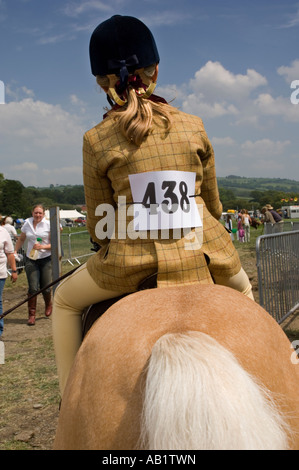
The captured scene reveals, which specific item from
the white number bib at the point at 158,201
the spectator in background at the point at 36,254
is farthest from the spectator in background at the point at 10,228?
the white number bib at the point at 158,201

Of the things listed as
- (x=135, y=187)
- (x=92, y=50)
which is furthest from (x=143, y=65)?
(x=135, y=187)

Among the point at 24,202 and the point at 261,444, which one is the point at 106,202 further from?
the point at 24,202

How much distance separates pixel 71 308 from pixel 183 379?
120cm

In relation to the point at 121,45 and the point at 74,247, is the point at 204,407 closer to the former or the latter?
the point at 121,45

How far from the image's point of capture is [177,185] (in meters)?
2.08

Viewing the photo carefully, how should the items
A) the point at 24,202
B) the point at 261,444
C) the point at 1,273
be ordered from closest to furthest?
the point at 261,444, the point at 1,273, the point at 24,202

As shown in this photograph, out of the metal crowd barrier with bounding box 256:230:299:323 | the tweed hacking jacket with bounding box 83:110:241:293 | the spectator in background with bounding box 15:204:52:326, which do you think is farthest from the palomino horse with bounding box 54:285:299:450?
the spectator in background with bounding box 15:204:52:326

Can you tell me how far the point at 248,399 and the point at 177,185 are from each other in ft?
3.52

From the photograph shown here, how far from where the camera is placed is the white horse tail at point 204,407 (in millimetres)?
1251

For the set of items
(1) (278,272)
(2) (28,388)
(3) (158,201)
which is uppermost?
(3) (158,201)

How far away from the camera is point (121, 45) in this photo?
2.24 metres

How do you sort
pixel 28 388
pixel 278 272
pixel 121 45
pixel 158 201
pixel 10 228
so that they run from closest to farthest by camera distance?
pixel 158 201 → pixel 121 45 → pixel 28 388 → pixel 278 272 → pixel 10 228

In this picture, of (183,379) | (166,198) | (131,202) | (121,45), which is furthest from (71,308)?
(121,45)

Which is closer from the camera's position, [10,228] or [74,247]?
[10,228]
